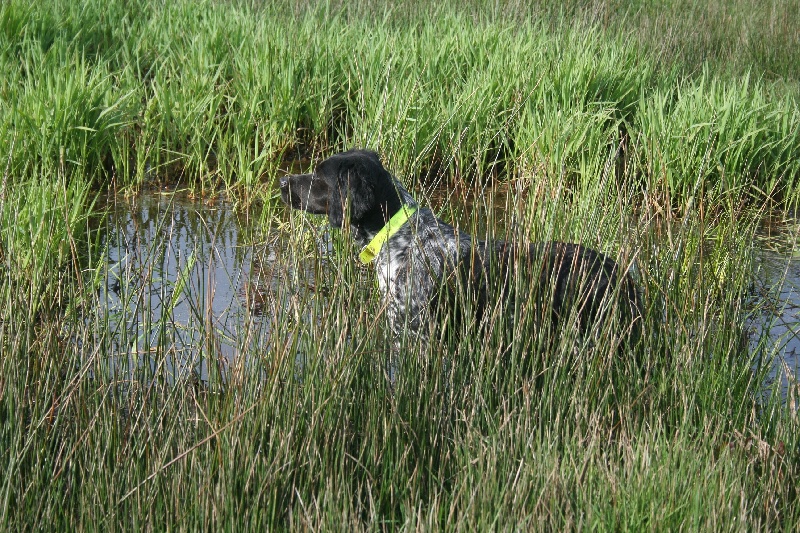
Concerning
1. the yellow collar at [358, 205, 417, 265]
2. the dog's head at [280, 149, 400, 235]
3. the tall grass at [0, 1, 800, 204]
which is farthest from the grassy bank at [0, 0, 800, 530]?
the dog's head at [280, 149, 400, 235]

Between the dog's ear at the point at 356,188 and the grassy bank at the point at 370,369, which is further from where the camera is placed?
the dog's ear at the point at 356,188

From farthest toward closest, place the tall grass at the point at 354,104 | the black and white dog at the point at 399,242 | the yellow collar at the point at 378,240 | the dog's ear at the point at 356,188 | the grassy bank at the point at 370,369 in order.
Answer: the tall grass at the point at 354,104
the dog's ear at the point at 356,188
the yellow collar at the point at 378,240
the black and white dog at the point at 399,242
the grassy bank at the point at 370,369

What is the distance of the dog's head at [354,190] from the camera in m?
4.26

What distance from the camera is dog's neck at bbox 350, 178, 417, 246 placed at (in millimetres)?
4332

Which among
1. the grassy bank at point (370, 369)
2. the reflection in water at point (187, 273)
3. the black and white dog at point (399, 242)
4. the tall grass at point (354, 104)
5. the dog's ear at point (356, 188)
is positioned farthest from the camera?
the tall grass at point (354, 104)

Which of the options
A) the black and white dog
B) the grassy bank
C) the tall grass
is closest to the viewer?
the grassy bank

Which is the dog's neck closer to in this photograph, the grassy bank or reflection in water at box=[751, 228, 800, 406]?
the grassy bank

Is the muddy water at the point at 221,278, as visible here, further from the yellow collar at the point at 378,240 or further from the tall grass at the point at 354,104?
the tall grass at the point at 354,104

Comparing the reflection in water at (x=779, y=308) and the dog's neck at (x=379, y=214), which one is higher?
the dog's neck at (x=379, y=214)

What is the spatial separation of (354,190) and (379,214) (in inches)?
7.5

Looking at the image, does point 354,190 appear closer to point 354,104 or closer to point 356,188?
point 356,188

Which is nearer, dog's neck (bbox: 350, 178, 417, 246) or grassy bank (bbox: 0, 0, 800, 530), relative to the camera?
grassy bank (bbox: 0, 0, 800, 530)

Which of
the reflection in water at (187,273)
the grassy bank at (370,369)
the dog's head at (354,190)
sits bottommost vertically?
the reflection in water at (187,273)

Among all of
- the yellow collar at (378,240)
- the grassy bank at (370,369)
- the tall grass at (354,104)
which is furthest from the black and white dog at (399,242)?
the tall grass at (354,104)
